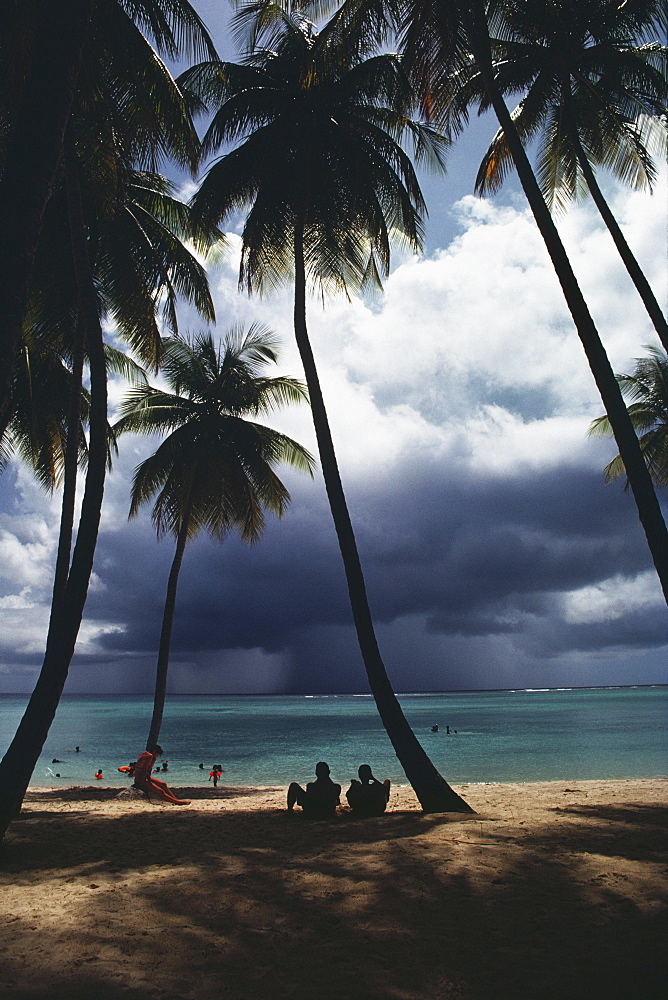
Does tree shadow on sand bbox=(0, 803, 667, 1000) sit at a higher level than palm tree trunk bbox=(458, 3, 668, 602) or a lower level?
lower

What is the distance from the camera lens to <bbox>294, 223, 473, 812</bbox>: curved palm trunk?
8.67 metres

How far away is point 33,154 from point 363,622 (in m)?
7.31

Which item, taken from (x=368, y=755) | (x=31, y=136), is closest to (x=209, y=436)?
(x=31, y=136)

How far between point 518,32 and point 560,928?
554 inches

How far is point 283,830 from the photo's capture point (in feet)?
25.6

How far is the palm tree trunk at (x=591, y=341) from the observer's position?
844 cm

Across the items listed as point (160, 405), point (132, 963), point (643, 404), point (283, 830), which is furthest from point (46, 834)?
point (643, 404)

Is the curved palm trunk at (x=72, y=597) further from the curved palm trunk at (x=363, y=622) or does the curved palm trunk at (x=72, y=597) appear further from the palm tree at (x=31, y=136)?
the curved palm trunk at (x=363, y=622)

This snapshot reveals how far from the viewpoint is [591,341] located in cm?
927

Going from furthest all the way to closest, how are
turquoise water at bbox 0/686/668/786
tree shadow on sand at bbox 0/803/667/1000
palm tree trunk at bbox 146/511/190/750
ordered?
turquoise water at bbox 0/686/668/786, palm tree trunk at bbox 146/511/190/750, tree shadow on sand at bbox 0/803/667/1000

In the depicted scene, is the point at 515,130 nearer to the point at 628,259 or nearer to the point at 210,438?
the point at 628,259

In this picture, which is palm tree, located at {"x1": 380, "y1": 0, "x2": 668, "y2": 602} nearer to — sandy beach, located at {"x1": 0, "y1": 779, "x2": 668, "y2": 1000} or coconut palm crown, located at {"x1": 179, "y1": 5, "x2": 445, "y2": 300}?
coconut palm crown, located at {"x1": 179, "y1": 5, "x2": 445, "y2": 300}

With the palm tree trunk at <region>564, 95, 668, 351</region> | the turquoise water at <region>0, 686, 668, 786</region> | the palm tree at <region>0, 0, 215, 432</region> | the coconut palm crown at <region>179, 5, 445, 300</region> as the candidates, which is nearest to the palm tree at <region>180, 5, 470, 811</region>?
the coconut palm crown at <region>179, 5, 445, 300</region>

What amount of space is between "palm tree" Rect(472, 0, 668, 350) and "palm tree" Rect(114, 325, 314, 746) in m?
9.22
